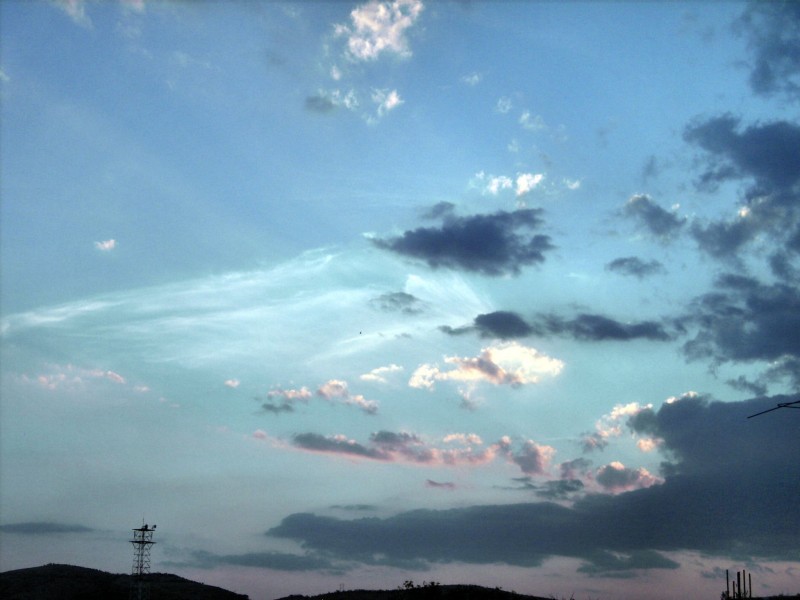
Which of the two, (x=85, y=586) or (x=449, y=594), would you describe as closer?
(x=449, y=594)

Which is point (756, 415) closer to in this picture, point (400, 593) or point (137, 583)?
point (400, 593)

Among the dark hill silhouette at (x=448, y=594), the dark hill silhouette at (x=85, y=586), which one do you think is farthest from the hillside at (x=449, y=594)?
the dark hill silhouette at (x=85, y=586)

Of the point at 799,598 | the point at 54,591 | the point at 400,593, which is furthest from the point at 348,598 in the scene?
the point at 799,598

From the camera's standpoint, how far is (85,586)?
447 ft

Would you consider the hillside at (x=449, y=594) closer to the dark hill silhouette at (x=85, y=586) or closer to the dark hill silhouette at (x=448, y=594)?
the dark hill silhouette at (x=448, y=594)

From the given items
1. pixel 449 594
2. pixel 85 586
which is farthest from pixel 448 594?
pixel 85 586

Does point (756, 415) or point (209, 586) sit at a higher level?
point (756, 415)

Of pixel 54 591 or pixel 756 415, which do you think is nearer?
pixel 756 415

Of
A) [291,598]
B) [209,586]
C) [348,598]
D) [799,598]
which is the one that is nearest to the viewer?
[799,598]

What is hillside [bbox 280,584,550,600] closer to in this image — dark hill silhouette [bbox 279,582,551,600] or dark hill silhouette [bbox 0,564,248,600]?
dark hill silhouette [bbox 279,582,551,600]

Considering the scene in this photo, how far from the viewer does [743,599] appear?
91.8 meters

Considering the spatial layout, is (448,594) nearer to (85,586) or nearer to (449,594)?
(449,594)

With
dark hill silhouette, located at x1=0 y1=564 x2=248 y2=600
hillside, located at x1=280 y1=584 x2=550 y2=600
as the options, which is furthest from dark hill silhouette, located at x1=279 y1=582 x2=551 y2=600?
dark hill silhouette, located at x1=0 y1=564 x2=248 y2=600

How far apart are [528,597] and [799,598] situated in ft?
121
